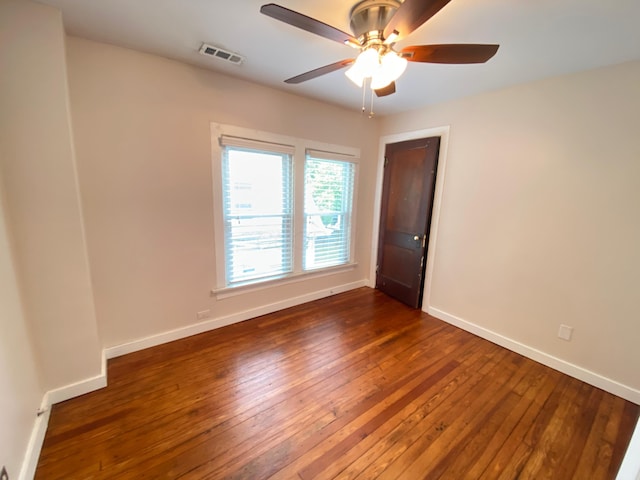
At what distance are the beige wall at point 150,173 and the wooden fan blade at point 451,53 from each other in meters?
1.63

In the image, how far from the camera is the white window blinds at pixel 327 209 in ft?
10.4

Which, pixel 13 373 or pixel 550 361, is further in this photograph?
pixel 550 361

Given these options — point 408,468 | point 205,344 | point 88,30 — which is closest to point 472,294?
point 408,468

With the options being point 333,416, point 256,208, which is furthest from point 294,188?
point 333,416

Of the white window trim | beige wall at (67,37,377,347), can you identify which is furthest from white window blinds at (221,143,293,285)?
beige wall at (67,37,377,347)

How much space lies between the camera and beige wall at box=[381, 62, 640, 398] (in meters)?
1.94

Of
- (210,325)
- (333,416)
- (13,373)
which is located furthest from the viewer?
(210,325)

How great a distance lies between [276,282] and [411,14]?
2.61 meters

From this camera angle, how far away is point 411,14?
110 cm

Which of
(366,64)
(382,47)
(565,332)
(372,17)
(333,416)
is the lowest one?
(333,416)

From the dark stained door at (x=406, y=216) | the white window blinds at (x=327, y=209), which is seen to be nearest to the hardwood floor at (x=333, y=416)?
the dark stained door at (x=406, y=216)

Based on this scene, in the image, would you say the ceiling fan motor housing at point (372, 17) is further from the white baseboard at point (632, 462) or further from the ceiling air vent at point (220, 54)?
the white baseboard at point (632, 462)

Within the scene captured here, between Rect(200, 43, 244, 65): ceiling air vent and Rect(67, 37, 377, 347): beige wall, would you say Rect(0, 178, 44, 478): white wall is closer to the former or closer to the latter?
Rect(67, 37, 377, 347): beige wall

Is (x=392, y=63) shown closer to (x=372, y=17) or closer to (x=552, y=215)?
(x=372, y=17)
